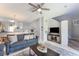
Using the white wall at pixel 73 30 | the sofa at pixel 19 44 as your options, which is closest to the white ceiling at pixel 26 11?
the white wall at pixel 73 30

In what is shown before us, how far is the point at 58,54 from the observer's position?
6.26 feet

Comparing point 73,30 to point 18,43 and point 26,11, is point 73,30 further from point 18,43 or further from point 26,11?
point 18,43

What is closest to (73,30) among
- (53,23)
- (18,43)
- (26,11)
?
(53,23)

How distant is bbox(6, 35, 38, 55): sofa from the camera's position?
6.03 ft

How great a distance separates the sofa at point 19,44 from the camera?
72.4 inches

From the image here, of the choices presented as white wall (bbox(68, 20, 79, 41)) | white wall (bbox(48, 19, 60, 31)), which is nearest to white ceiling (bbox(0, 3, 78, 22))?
white wall (bbox(48, 19, 60, 31))

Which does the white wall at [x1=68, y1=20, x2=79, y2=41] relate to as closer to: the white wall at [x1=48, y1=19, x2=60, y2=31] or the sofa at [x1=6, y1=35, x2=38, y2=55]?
the white wall at [x1=48, y1=19, x2=60, y2=31]

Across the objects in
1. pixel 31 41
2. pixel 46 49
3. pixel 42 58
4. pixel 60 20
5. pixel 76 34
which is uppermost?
pixel 60 20

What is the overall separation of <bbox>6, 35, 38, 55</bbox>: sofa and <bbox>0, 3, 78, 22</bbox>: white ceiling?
343 millimetres

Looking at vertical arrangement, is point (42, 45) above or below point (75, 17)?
below

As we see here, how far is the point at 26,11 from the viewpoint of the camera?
6.14 feet

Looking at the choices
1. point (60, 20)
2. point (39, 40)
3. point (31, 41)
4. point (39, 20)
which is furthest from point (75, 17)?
point (31, 41)

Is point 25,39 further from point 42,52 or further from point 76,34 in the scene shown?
point 76,34

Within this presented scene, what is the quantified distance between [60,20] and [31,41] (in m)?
0.61
